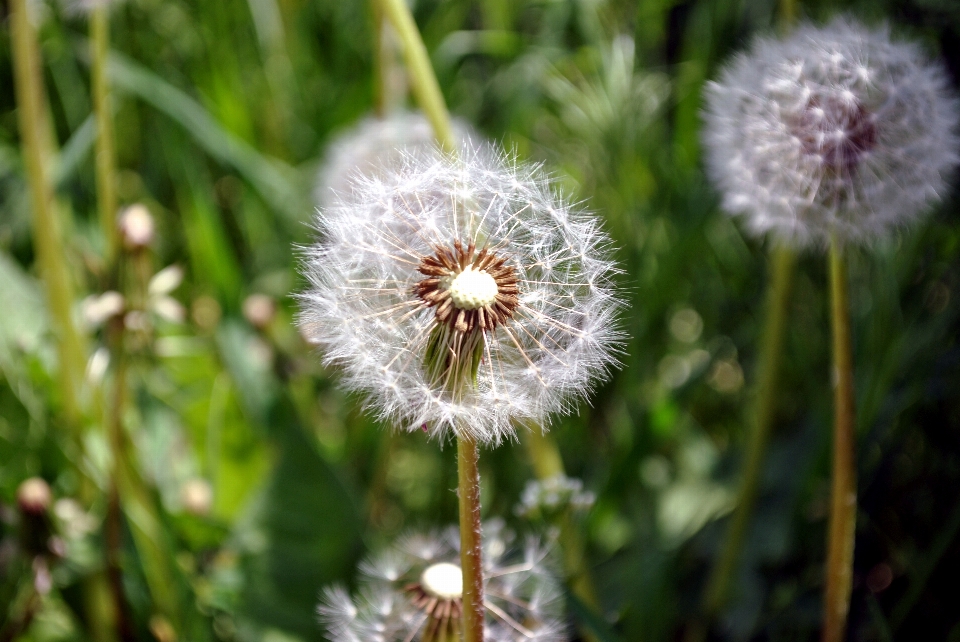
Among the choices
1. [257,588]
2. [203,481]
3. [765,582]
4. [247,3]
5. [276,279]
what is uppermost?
[247,3]

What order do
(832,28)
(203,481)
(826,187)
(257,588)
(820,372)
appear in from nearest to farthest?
(826,187) < (832,28) < (257,588) < (203,481) < (820,372)

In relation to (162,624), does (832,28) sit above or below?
above

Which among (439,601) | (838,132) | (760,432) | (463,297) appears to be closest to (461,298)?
(463,297)

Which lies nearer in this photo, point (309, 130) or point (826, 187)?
point (826, 187)

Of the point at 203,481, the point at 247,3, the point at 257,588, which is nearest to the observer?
the point at 257,588

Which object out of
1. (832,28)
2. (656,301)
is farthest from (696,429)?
(832,28)

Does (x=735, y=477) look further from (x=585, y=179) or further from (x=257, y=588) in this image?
(x=257, y=588)

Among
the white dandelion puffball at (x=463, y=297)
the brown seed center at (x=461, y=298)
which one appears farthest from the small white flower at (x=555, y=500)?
the brown seed center at (x=461, y=298)

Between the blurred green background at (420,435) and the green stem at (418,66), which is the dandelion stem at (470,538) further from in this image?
the green stem at (418,66)
